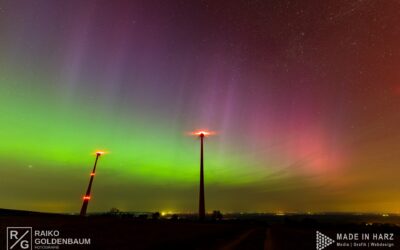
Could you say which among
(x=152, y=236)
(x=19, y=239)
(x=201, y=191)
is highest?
(x=201, y=191)

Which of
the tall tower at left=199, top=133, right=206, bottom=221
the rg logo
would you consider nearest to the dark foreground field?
the rg logo

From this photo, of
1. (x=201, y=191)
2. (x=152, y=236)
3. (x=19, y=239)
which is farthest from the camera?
(x=201, y=191)

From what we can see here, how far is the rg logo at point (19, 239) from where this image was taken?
16141mm

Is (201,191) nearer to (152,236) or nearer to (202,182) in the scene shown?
(202,182)

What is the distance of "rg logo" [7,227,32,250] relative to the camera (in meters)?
16.1

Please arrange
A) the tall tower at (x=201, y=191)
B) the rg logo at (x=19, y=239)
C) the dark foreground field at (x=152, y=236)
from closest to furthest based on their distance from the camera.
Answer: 1. the rg logo at (x=19, y=239)
2. the dark foreground field at (x=152, y=236)
3. the tall tower at (x=201, y=191)

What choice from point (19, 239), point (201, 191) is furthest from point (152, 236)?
point (201, 191)

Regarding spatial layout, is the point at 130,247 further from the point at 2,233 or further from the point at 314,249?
the point at 314,249

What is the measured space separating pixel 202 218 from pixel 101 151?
116ft

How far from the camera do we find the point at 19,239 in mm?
17516

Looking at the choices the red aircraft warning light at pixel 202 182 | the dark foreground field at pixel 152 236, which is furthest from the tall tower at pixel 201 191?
the dark foreground field at pixel 152 236

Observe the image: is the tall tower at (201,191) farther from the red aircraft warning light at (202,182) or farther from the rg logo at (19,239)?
the rg logo at (19,239)

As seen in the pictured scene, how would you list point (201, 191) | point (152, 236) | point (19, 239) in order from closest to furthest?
1. point (19, 239)
2. point (152, 236)
3. point (201, 191)

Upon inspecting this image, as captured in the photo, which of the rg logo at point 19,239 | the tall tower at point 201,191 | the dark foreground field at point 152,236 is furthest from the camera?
the tall tower at point 201,191
